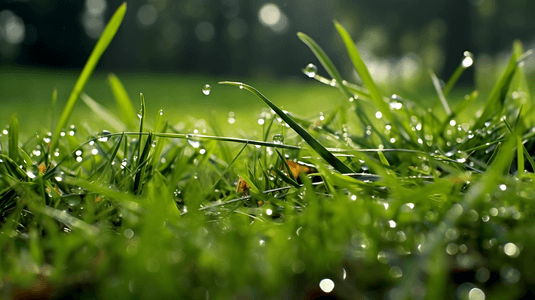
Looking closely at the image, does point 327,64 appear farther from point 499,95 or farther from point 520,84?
point 520,84

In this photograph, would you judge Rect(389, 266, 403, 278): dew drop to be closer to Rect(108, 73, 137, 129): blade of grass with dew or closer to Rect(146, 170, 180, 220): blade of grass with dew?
Rect(146, 170, 180, 220): blade of grass with dew

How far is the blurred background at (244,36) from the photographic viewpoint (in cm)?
1508

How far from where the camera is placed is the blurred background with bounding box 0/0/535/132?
15.1 m

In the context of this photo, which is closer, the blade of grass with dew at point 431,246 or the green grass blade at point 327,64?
the blade of grass with dew at point 431,246

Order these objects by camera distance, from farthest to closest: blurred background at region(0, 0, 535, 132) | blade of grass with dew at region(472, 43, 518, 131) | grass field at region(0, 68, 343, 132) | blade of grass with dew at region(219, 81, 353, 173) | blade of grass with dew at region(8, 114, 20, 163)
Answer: blurred background at region(0, 0, 535, 132), grass field at region(0, 68, 343, 132), blade of grass with dew at region(472, 43, 518, 131), blade of grass with dew at region(8, 114, 20, 163), blade of grass with dew at region(219, 81, 353, 173)

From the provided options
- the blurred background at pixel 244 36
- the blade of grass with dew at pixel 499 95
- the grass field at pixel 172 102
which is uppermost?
the blurred background at pixel 244 36

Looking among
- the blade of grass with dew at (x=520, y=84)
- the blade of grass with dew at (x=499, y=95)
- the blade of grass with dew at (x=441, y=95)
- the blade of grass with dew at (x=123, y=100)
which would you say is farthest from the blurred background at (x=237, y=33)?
the blade of grass with dew at (x=123, y=100)

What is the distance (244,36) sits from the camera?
1958 cm

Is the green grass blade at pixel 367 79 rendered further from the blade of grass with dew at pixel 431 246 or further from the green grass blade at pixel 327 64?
the blade of grass with dew at pixel 431 246

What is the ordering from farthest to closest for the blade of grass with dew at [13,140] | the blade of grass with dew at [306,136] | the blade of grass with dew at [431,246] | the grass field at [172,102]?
the grass field at [172,102], the blade of grass with dew at [13,140], the blade of grass with dew at [306,136], the blade of grass with dew at [431,246]

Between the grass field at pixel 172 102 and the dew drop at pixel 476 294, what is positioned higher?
the grass field at pixel 172 102

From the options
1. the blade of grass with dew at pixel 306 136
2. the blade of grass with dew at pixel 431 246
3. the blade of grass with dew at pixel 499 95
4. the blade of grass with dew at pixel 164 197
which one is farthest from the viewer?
the blade of grass with dew at pixel 499 95

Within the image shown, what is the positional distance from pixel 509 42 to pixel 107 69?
15293 mm

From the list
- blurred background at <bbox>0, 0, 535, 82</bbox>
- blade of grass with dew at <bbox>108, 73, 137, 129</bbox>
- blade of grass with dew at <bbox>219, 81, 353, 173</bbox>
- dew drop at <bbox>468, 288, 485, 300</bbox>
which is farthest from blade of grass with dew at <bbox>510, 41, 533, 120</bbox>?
blurred background at <bbox>0, 0, 535, 82</bbox>
